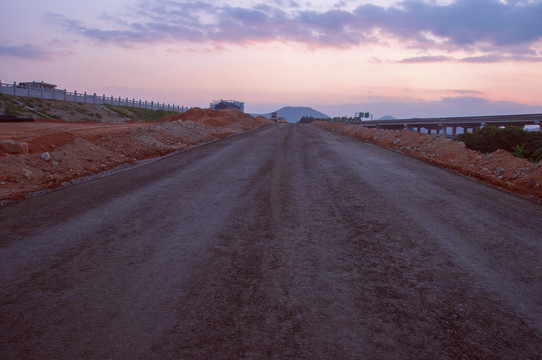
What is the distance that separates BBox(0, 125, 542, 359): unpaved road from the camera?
280 centimetres

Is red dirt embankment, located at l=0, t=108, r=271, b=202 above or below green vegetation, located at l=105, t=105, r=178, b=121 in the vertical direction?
below

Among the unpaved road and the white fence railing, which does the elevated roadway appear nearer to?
the white fence railing

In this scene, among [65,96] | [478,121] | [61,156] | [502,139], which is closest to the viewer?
[61,156]

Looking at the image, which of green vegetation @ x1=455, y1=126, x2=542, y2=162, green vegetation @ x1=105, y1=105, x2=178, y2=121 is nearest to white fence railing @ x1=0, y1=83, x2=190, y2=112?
green vegetation @ x1=105, y1=105, x2=178, y2=121

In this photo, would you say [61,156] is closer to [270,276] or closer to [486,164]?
[270,276]

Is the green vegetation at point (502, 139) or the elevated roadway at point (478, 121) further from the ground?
the elevated roadway at point (478, 121)

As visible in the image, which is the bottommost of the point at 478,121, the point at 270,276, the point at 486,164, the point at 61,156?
the point at 270,276

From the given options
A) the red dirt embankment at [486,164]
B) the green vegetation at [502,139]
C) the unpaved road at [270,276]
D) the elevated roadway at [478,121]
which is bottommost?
the unpaved road at [270,276]

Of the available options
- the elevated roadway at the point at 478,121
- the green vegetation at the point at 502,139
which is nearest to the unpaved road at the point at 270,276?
the green vegetation at the point at 502,139

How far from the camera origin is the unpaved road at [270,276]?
9.18 feet

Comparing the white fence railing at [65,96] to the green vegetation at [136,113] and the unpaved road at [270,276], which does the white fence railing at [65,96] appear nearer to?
the green vegetation at [136,113]

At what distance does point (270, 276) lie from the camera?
3.83m

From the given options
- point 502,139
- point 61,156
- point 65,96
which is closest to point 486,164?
point 61,156

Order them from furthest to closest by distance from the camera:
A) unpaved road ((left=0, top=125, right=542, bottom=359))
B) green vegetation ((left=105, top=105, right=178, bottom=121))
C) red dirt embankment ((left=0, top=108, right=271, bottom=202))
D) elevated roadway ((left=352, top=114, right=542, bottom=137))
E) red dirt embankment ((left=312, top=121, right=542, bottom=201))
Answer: elevated roadway ((left=352, top=114, right=542, bottom=137)) < green vegetation ((left=105, top=105, right=178, bottom=121)) < red dirt embankment ((left=312, top=121, right=542, bottom=201)) < red dirt embankment ((left=0, top=108, right=271, bottom=202)) < unpaved road ((left=0, top=125, right=542, bottom=359))
